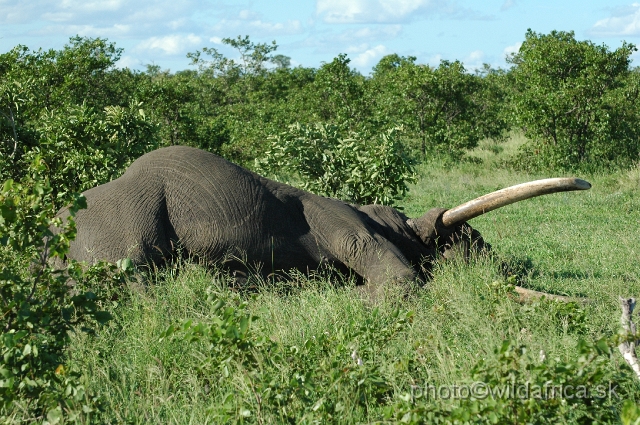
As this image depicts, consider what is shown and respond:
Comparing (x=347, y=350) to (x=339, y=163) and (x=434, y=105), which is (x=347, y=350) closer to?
(x=339, y=163)

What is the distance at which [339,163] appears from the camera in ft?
31.8

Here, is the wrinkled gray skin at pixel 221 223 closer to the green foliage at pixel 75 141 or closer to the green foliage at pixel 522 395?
the green foliage at pixel 75 141

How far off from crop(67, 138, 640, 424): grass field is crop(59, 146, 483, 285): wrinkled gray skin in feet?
0.81

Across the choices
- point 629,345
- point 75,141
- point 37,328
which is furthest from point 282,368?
point 75,141

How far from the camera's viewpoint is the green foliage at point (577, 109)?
55.2 feet

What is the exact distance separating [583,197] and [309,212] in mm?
7408

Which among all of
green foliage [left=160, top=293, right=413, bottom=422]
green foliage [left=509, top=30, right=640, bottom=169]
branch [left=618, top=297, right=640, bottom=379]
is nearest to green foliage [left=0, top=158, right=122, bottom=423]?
green foliage [left=160, top=293, right=413, bottom=422]

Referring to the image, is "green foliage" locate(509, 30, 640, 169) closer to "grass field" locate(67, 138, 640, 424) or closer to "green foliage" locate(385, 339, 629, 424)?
"grass field" locate(67, 138, 640, 424)

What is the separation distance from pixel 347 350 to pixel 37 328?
5.23ft

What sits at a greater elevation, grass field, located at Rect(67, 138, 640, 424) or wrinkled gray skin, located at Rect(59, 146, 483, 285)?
wrinkled gray skin, located at Rect(59, 146, 483, 285)

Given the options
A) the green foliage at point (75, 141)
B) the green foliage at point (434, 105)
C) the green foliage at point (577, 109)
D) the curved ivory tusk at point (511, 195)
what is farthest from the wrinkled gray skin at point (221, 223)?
the green foliage at point (434, 105)

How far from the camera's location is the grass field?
145 inches

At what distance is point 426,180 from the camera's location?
16.1 metres

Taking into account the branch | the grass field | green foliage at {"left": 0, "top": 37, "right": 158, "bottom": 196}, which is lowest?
the grass field
